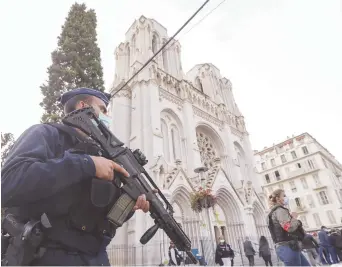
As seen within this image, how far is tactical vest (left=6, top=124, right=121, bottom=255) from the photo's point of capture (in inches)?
51.9

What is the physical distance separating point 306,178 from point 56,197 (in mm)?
42696

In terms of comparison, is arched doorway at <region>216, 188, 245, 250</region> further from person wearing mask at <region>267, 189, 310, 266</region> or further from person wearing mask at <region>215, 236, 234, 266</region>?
person wearing mask at <region>267, 189, 310, 266</region>

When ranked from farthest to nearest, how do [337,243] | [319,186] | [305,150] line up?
[305,150]
[319,186]
[337,243]

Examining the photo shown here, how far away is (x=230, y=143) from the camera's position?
2211 cm

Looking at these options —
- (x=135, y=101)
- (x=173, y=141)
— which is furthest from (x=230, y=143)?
(x=135, y=101)

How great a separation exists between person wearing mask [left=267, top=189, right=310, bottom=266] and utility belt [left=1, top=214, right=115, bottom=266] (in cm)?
347

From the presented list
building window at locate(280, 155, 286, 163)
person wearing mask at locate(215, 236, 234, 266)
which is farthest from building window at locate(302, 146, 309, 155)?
person wearing mask at locate(215, 236, 234, 266)

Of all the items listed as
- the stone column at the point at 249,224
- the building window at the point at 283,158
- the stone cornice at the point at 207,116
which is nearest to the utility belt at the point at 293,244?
the stone column at the point at 249,224

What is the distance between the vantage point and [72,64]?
34.2 ft

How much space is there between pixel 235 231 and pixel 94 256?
1768 centimetres

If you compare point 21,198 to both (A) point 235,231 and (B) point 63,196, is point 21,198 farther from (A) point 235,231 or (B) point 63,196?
→ (A) point 235,231

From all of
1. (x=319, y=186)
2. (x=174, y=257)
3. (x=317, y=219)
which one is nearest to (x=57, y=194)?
(x=174, y=257)

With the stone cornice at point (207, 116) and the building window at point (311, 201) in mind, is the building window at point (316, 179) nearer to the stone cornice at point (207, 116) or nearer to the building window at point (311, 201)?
the building window at point (311, 201)

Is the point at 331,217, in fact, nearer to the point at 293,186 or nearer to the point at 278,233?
the point at 293,186
